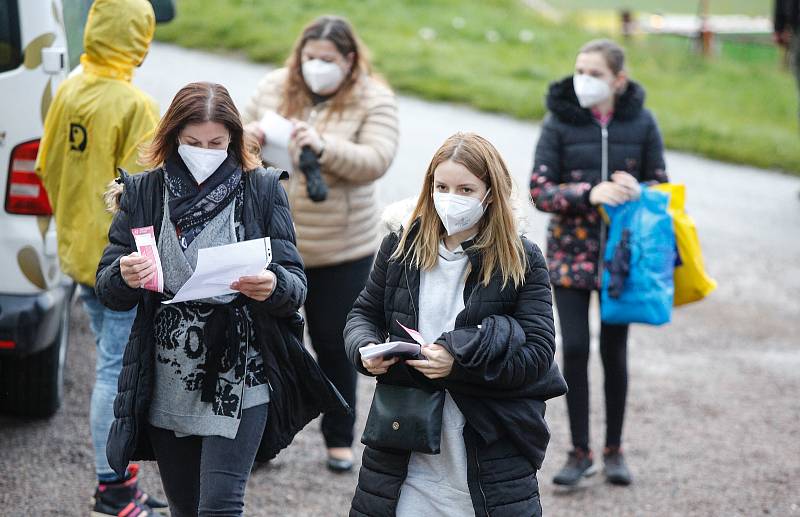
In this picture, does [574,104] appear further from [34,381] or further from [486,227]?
[34,381]

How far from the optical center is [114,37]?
14.1ft

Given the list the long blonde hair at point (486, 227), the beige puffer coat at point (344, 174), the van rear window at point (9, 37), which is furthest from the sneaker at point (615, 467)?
the van rear window at point (9, 37)

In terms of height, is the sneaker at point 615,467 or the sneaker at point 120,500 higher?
the sneaker at point 120,500

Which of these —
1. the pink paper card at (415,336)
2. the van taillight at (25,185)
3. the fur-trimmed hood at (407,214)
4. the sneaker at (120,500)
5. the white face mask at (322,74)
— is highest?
the white face mask at (322,74)

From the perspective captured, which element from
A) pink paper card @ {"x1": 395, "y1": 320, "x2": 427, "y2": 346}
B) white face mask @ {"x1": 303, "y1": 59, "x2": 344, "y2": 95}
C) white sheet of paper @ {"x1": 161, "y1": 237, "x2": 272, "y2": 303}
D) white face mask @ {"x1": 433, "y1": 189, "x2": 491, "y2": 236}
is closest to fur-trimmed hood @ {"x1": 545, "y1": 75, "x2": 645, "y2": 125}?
white face mask @ {"x1": 303, "y1": 59, "x2": 344, "y2": 95}

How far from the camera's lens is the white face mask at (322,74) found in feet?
16.2

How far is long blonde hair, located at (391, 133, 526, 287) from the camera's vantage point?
3.41 meters

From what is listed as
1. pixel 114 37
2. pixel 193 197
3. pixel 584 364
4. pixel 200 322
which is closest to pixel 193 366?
pixel 200 322

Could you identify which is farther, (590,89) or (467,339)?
(590,89)

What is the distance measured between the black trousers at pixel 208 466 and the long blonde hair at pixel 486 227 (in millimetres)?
693

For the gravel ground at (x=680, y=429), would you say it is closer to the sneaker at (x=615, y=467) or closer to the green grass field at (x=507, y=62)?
the sneaker at (x=615, y=467)

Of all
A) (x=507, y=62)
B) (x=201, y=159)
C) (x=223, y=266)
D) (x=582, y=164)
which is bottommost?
(x=507, y=62)

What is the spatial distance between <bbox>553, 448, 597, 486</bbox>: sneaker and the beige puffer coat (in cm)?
132

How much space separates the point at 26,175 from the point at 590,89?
2394 mm
